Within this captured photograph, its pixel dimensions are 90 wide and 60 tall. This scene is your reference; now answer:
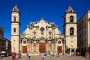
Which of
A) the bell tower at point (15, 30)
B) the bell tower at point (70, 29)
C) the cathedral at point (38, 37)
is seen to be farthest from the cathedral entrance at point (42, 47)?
the bell tower at point (70, 29)

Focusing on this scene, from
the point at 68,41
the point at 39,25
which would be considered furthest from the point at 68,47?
the point at 39,25

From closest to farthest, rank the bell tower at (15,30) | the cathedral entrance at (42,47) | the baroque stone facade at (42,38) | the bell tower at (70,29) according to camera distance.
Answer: the bell tower at (15,30), the bell tower at (70,29), the baroque stone facade at (42,38), the cathedral entrance at (42,47)

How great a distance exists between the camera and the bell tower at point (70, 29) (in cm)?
7750

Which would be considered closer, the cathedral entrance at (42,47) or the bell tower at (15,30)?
the bell tower at (15,30)

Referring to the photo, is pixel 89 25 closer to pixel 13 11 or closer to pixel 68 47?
pixel 68 47

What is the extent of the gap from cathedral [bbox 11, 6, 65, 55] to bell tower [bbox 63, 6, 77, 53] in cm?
289

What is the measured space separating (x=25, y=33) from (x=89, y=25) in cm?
2390

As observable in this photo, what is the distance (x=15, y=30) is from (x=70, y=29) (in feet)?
59.9

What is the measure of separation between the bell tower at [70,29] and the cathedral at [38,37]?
2888 millimetres

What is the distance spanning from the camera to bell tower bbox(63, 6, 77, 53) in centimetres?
7750

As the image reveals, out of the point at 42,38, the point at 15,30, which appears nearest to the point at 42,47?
the point at 42,38

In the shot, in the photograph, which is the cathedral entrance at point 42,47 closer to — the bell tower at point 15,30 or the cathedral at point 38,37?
the cathedral at point 38,37

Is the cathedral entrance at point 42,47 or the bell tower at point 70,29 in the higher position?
the bell tower at point 70,29

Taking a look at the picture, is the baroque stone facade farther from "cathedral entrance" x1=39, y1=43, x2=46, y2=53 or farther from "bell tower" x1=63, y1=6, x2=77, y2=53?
"bell tower" x1=63, y1=6, x2=77, y2=53
